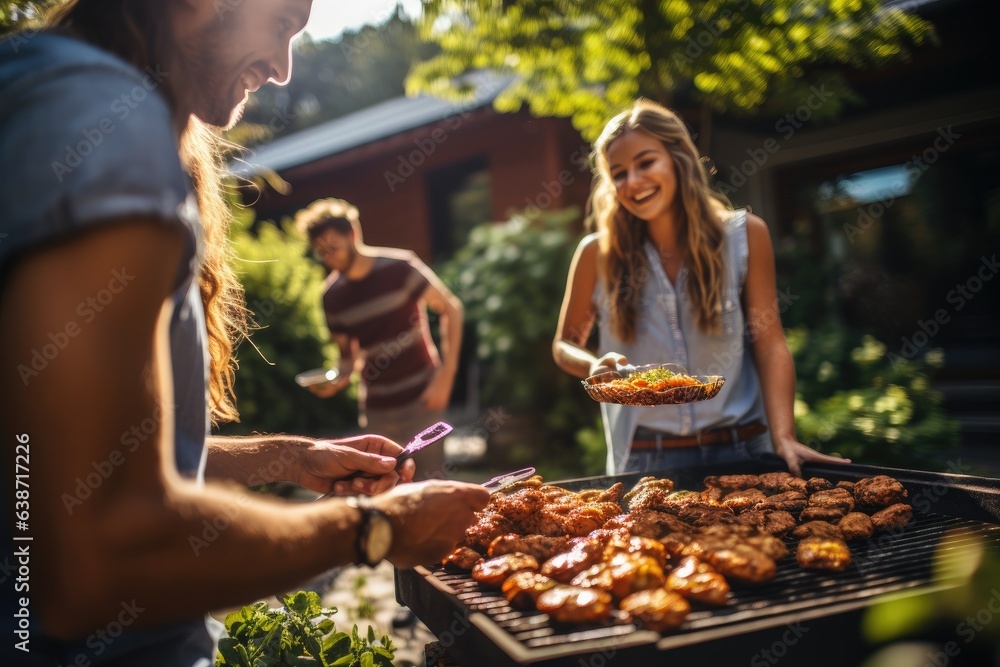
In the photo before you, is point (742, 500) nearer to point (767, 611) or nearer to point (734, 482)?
point (734, 482)

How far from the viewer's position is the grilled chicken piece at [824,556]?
1.93 m

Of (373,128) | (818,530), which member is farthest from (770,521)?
(373,128)

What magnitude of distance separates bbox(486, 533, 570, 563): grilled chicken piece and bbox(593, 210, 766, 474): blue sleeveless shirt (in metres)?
1.04

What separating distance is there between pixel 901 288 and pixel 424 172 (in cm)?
849

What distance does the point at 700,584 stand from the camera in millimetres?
1776

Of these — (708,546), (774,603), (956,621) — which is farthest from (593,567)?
(956,621)

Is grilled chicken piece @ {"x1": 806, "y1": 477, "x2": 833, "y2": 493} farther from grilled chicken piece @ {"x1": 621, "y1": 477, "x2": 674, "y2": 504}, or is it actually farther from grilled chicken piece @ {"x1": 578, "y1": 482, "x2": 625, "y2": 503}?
grilled chicken piece @ {"x1": 578, "y1": 482, "x2": 625, "y2": 503}

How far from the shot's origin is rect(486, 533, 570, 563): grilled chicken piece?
2.27 metres

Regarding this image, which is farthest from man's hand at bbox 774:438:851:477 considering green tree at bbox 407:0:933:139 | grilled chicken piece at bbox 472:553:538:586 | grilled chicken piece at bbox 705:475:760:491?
A: green tree at bbox 407:0:933:139

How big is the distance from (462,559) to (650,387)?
0.97 m
